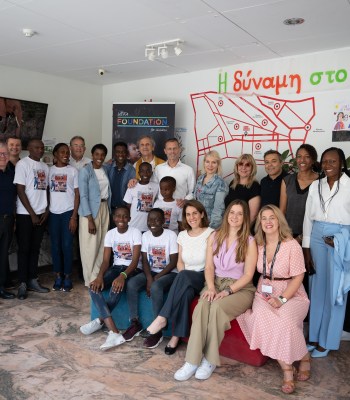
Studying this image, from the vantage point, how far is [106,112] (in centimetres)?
615

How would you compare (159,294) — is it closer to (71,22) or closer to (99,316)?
(99,316)

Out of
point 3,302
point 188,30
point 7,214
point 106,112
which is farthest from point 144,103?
point 3,302

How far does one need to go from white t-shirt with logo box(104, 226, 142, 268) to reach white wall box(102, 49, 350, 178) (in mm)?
1924

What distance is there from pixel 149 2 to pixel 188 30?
70 cm

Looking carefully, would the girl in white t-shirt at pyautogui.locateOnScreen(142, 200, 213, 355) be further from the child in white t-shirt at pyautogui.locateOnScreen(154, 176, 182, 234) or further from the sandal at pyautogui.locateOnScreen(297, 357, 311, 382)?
the sandal at pyautogui.locateOnScreen(297, 357, 311, 382)

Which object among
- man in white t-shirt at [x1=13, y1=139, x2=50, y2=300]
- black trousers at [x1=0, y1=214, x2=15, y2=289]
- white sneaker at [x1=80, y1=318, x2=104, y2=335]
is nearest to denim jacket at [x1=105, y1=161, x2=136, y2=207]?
man in white t-shirt at [x1=13, y1=139, x2=50, y2=300]

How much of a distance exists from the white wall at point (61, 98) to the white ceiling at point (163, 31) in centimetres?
26

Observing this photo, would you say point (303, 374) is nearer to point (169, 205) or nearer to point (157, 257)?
point (157, 257)

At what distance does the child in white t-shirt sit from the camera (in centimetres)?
374

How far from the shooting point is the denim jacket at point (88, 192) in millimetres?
4180

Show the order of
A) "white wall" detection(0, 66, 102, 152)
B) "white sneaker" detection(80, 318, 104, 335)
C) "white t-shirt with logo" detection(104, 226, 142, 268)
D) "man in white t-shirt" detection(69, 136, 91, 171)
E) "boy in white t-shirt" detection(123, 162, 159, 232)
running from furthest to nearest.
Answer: "white wall" detection(0, 66, 102, 152) < "man in white t-shirt" detection(69, 136, 91, 171) < "boy in white t-shirt" detection(123, 162, 159, 232) < "white t-shirt with logo" detection(104, 226, 142, 268) < "white sneaker" detection(80, 318, 104, 335)

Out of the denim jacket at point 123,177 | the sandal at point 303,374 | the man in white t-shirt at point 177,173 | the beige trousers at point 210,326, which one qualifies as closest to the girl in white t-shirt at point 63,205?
the denim jacket at point 123,177

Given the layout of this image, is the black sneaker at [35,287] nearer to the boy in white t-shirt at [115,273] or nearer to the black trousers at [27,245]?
the black trousers at [27,245]

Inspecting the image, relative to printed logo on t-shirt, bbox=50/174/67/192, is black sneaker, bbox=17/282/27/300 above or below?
below
